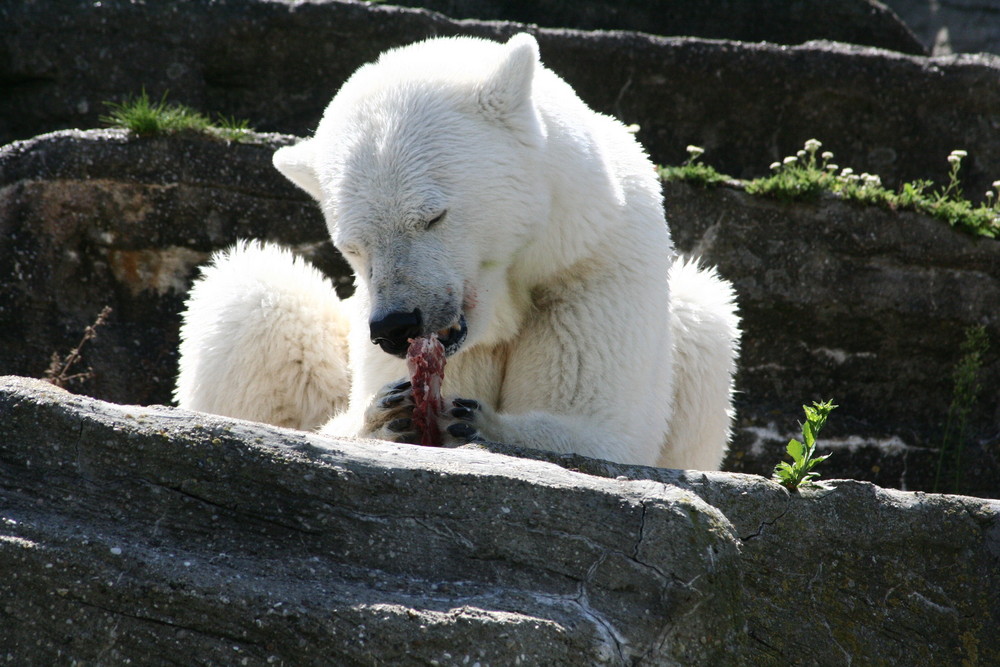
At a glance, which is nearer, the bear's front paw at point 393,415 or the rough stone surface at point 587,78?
the bear's front paw at point 393,415

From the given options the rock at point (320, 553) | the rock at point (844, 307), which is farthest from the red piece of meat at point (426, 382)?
the rock at point (844, 307)

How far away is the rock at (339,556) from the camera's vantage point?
6.72ft

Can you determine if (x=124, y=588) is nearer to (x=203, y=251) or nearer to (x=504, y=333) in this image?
(x=504, y=333)

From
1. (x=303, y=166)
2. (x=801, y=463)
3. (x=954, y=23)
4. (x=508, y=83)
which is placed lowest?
(x=801, y=463)

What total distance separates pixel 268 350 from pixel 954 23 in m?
9.01

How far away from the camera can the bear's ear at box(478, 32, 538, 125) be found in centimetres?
342

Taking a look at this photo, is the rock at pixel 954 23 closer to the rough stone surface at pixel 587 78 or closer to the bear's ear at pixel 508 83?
the rough stone surface at pixel 587 78

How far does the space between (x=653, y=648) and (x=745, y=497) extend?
0.63m

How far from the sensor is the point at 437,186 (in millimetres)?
3232

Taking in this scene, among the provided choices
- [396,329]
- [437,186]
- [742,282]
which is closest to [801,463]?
[396,329]

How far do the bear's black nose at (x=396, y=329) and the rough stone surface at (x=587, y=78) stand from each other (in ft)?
14.7

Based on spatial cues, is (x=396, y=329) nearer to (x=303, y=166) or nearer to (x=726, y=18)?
(x=303, y=166)

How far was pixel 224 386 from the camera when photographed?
14.1 feet

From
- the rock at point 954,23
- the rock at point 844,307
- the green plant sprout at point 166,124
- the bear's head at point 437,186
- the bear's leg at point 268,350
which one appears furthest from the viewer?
the rock at point 954,23
